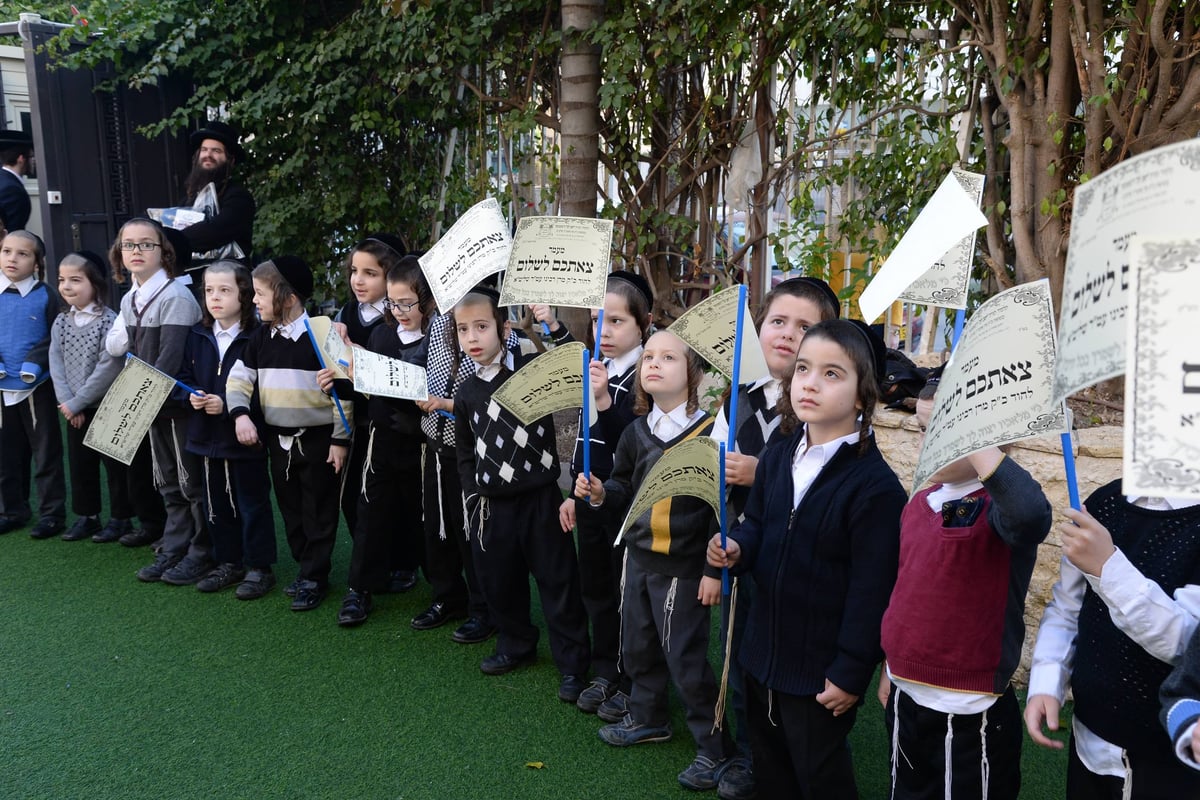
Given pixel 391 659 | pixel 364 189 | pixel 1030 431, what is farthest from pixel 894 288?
pixel 364 189

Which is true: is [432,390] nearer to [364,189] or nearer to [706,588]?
[706,588]

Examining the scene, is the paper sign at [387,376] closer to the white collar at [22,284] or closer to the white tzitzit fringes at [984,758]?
the white tzitzit fringes at [984,758]

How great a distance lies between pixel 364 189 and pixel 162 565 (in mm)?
3451

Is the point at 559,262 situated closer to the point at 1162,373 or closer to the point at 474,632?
the point at 474,632

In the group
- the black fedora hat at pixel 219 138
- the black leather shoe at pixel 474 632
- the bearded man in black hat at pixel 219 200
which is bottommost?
the black leather shoe at pixel 474 632

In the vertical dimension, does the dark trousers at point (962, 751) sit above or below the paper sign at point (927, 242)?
below

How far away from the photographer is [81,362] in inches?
193

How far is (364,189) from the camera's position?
721 centimetres

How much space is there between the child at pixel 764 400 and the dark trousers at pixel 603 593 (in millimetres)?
574

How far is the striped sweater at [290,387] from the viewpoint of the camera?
4.16m

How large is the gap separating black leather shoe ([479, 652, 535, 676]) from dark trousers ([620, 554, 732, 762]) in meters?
0.72

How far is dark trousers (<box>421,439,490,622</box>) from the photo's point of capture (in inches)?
155

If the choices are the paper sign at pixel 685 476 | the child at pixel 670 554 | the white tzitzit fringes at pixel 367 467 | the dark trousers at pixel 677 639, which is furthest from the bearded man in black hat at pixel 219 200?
the paper sign at pixel 685 476

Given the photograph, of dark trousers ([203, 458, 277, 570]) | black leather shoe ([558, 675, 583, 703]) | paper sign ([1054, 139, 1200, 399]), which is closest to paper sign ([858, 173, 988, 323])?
paper sign ([1054, 139, 1200, 399])
